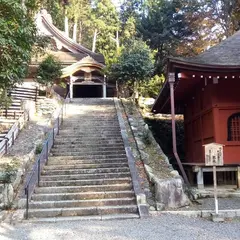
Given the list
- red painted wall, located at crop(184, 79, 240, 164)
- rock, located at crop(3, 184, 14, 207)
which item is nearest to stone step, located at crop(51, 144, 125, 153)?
red painted wall, located at crop(184, 79, 240, 164)

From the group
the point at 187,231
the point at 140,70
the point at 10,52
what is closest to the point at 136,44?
the point at 140,70

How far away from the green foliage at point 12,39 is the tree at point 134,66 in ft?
33.7

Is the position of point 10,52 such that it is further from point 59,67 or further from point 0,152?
point 59,67

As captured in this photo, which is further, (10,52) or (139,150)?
(139,150)

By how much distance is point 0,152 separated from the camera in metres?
10.9

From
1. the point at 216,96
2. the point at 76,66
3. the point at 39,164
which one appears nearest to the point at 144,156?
the point at 216,96

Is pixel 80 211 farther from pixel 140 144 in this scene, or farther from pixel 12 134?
pixel 12 134

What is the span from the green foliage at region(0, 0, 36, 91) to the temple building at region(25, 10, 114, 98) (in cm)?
1429

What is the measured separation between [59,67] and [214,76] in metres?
13.7

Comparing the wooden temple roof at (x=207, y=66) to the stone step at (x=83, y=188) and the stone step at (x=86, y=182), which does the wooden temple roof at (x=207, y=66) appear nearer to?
the stone step at (x=86, y=182)

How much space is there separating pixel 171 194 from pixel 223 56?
5.97 meters

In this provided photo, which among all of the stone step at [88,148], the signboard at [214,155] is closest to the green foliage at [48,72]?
the stone step at [88,148]

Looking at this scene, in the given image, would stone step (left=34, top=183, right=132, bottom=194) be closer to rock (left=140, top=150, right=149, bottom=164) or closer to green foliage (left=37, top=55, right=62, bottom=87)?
rock (left=140, top=150, right=149, bottom=164)

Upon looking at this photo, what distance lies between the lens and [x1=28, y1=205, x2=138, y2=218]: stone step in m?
7.79
